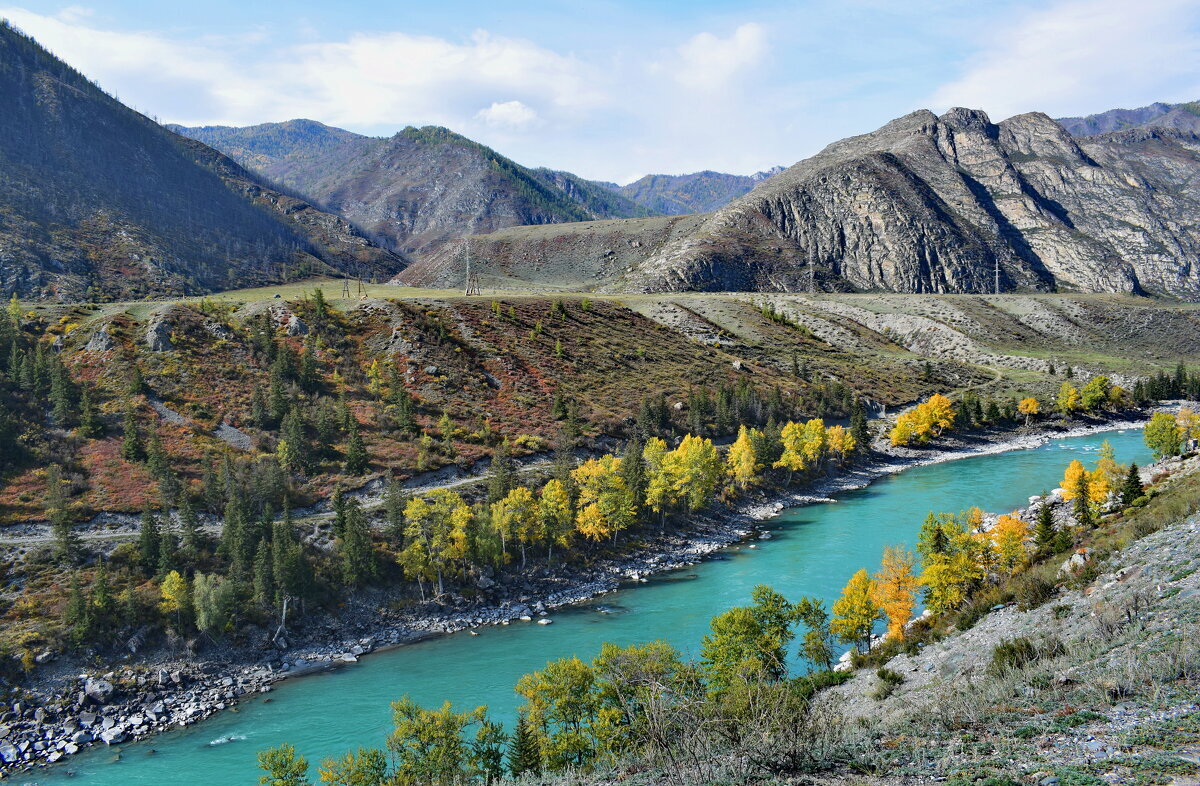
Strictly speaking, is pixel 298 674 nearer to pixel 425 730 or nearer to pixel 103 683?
pixel 103 683

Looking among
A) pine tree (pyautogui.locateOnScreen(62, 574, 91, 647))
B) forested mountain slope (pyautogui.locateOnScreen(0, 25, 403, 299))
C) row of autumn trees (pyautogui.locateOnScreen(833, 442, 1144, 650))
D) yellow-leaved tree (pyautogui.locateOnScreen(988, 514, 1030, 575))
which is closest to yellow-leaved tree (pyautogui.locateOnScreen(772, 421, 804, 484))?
row of autumn trees (pyautogui.locateOnScreen(833, 442, 1144, 650))

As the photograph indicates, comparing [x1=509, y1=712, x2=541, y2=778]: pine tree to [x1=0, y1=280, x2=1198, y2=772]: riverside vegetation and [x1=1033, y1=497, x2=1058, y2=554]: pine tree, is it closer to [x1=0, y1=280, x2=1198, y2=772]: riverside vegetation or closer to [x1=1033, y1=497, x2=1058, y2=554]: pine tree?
[x1=0, y1=280, x2=1198, y2=772]: riverside vegetation

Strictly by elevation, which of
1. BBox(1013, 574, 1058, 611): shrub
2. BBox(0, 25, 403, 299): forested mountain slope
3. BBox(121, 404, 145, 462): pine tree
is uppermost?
BBox(0, 25, 403, 299): forested mountain slope

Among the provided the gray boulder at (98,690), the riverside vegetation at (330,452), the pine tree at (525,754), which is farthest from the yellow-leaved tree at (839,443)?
the gray boulder at (98,690)

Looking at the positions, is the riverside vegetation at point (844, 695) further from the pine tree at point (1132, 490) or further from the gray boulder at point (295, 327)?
the gray boulder at point (295, 327)

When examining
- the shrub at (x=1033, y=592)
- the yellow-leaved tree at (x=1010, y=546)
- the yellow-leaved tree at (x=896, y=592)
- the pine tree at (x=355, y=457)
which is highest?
the pine tree at (x=355, y=457)

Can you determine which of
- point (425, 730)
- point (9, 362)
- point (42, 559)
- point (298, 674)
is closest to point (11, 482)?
point (42, 559)
